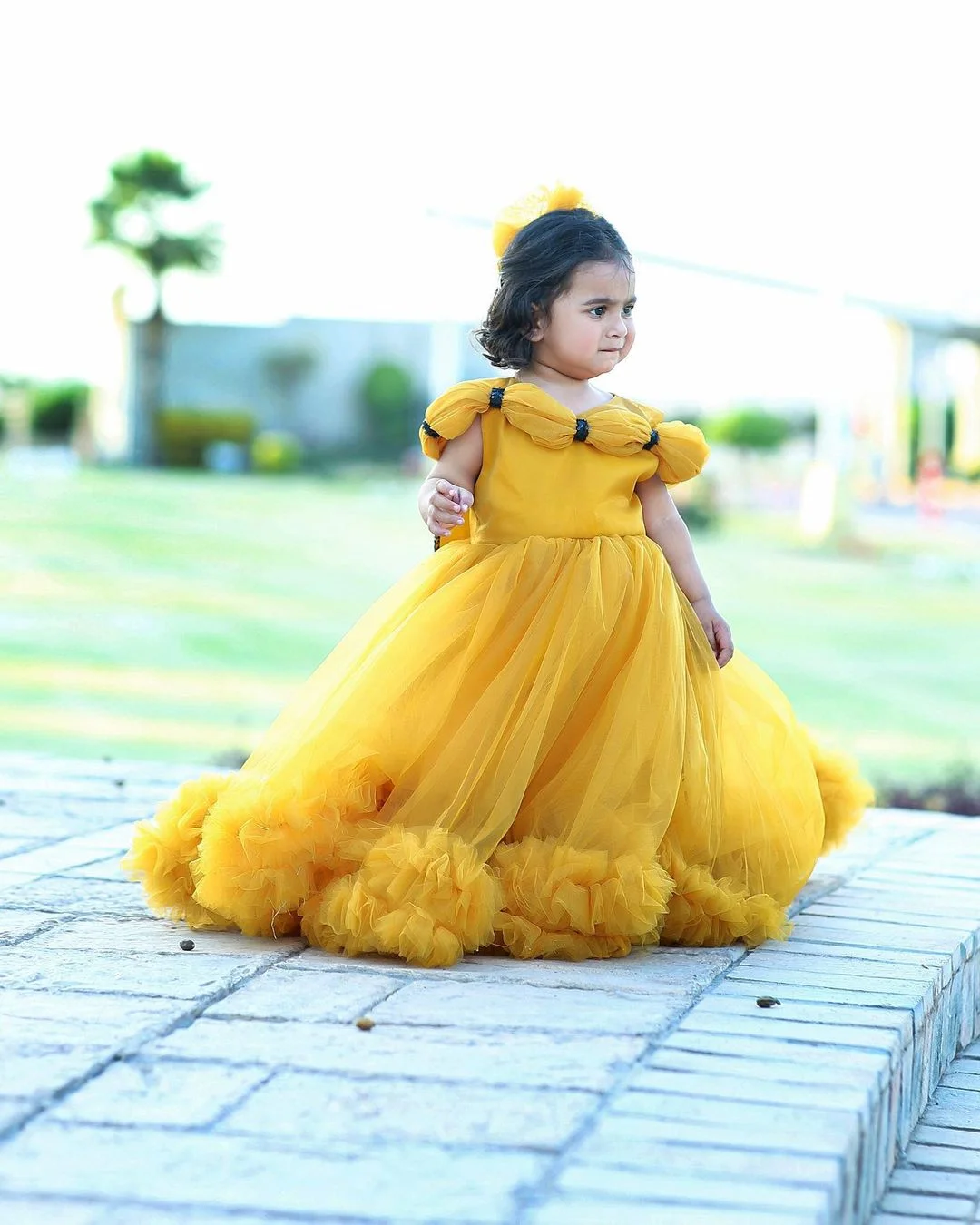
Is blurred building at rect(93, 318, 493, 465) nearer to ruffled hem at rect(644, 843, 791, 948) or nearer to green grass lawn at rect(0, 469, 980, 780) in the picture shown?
green grass lawn at rect(0, 469, 980, 780)

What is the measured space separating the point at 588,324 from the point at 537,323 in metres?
0.09

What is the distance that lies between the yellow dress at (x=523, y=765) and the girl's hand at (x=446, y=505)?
10 cm

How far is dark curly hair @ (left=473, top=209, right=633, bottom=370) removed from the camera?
2.74m

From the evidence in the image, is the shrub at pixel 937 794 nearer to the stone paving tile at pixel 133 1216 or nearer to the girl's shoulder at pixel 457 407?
the girl's shoulder at pixel 457 407

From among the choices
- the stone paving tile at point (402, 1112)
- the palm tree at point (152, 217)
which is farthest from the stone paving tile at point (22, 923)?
the palm tree at point (152, 217)

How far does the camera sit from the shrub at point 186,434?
96.0ft

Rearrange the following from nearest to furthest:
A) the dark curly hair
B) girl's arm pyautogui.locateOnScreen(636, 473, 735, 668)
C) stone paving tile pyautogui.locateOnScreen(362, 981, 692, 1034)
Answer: stone paving tile pyautogui.locateOnScreen(362, 981, 692, 1034), the dark curly hair, girl's arm pyautogui.locateOnScreen(636, 473, 735, 668)

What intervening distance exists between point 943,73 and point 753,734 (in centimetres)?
1559

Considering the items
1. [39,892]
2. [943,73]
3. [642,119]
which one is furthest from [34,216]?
[39,892]

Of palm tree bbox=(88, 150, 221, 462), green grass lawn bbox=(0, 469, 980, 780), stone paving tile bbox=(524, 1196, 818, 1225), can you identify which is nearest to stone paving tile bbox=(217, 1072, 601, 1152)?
stone paving tile bbox=(524, 1196, 818, 1225)

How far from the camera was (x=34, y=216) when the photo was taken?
25.6 m

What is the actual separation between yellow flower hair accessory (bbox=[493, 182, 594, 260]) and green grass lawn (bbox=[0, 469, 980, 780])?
161 inches

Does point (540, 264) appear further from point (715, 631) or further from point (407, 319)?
point (407, 319)

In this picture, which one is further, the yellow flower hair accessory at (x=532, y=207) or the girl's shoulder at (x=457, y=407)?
the yellow flower hair accessory at (x=532, y=207)
